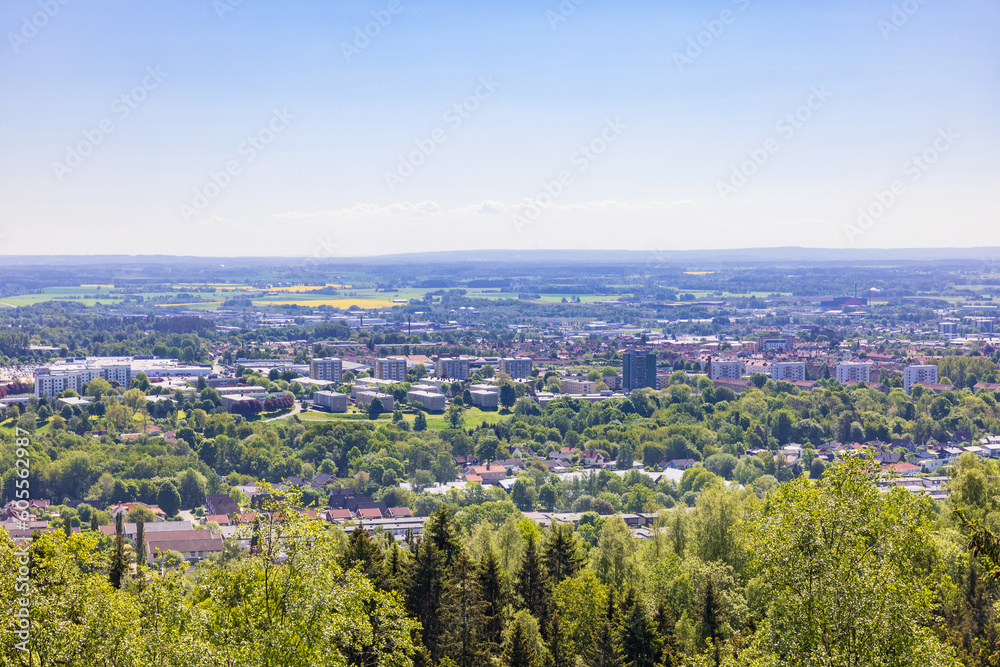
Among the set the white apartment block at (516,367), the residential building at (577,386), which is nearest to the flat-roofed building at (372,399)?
the residential building at (577,386)

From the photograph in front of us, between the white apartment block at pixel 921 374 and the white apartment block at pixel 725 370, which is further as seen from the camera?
the white apartment block at pixel 725 370

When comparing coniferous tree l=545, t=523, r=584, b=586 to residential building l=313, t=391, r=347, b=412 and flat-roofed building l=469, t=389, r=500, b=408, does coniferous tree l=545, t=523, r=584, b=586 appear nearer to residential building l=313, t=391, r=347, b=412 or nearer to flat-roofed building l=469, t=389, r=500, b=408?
residential building l=313, t=391, r=347, b=412

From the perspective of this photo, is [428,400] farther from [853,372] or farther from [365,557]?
[365,557]

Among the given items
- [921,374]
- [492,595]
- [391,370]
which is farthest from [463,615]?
[391,370]

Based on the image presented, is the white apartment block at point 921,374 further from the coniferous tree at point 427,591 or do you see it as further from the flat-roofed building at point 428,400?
the coniferous tree at point 427,591

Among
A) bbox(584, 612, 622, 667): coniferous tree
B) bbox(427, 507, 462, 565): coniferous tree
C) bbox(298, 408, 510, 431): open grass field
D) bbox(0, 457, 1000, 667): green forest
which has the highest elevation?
bbox(0, 457, 1000, 667): green forest

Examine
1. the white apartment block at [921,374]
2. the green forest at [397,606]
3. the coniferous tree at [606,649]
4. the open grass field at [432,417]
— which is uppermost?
the green forest at [397,606]

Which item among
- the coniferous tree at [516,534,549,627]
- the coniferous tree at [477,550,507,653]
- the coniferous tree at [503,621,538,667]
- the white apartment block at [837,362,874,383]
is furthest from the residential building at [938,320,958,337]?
the coniferous tree at [503,621,538,667]
